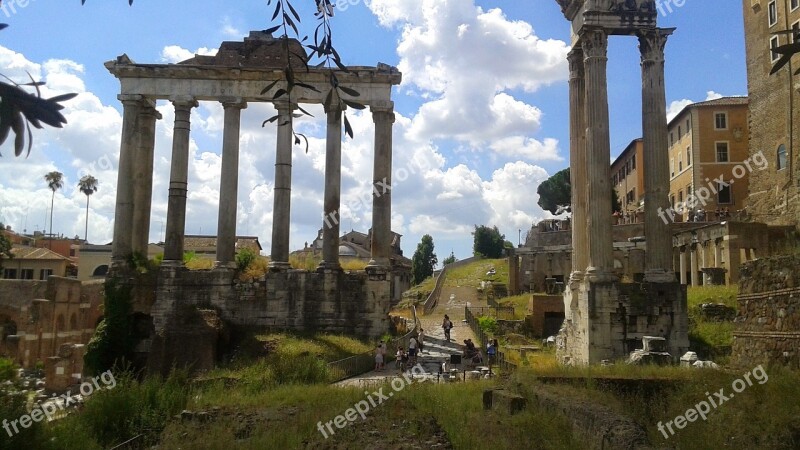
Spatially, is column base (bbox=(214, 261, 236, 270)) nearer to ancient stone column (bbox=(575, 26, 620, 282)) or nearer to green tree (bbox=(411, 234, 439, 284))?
ancient stone column (bbox=(575, 26, 620, 282))

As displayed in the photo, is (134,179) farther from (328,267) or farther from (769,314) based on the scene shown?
(769,314)

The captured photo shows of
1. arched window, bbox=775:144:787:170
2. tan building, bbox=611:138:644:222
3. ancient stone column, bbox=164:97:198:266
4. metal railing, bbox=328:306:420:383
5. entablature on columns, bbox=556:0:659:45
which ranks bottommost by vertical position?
metal railing, bbox=328:306:420:383

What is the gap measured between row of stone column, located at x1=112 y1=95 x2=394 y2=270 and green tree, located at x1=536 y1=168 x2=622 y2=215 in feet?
141

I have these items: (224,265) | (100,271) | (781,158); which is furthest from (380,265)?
(100,271)

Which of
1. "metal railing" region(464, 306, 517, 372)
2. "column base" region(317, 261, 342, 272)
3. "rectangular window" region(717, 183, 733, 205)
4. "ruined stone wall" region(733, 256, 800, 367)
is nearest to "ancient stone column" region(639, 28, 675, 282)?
"ruined stone wall" region(733, 256, 800, 367)

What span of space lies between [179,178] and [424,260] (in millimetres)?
59040

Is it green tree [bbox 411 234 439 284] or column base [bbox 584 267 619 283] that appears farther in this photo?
green tree [bbox 411 234 439 284]

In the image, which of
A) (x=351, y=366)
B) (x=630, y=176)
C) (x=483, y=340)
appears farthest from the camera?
(x=630, y=176)

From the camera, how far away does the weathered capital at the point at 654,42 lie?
20.6 metres

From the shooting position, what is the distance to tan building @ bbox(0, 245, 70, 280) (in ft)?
173

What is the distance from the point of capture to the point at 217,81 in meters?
24.5

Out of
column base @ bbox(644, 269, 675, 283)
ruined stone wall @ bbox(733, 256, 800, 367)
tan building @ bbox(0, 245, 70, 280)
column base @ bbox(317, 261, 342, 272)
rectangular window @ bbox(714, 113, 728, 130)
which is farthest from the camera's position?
tan building @ bbox(0, 245, 70, 280)

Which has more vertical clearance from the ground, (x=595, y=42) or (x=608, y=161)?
(x=595, y=42)

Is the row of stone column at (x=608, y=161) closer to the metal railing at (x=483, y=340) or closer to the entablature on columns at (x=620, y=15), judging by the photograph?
the entablature on columns at (x=620, y=15)
